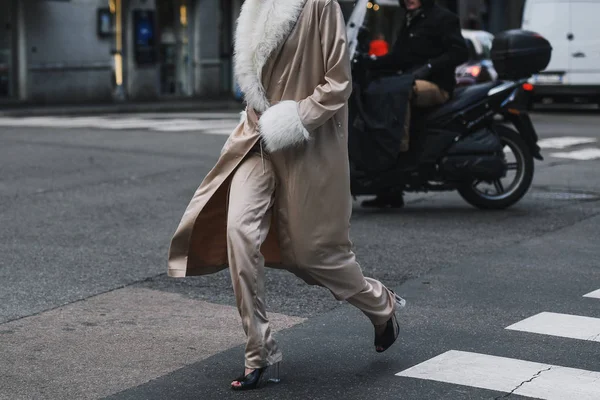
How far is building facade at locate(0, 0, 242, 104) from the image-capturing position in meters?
28.7

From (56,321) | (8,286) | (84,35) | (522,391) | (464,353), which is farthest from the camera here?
(84,35)

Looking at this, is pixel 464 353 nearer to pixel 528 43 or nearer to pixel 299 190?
pixel 299 190

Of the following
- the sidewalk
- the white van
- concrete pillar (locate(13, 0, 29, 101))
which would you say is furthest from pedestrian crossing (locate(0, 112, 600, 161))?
concrete pillar (locate(13, 0, 29, 101))

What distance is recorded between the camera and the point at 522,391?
484 cm

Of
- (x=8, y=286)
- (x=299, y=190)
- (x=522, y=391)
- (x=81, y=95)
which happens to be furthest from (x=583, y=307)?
(x=81, y=95)

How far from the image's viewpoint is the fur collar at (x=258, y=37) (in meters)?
4.99

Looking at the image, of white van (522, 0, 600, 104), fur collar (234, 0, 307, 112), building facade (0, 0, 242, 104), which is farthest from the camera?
building facade (0, 0, 242, 104)

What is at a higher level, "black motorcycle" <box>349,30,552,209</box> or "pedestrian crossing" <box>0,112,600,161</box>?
"black motorcycle" <box>349,30,552,209</box>

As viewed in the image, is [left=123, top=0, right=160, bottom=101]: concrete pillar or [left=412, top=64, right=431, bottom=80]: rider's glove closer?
[left=412, top=64, right=431, bottom=80]: rider's glove

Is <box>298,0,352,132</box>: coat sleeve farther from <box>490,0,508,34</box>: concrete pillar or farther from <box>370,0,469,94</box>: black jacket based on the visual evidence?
<box>490,0,508,34</box>: concrete pillar

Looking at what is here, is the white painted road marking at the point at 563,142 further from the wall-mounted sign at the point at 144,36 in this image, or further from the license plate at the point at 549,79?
the wall-mounted sign at the point at 144,36

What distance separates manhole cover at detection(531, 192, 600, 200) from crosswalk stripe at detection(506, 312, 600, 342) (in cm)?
461

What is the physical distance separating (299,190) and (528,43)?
16.9ft

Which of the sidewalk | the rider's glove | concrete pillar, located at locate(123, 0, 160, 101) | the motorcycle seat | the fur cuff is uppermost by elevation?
the fur cuff
